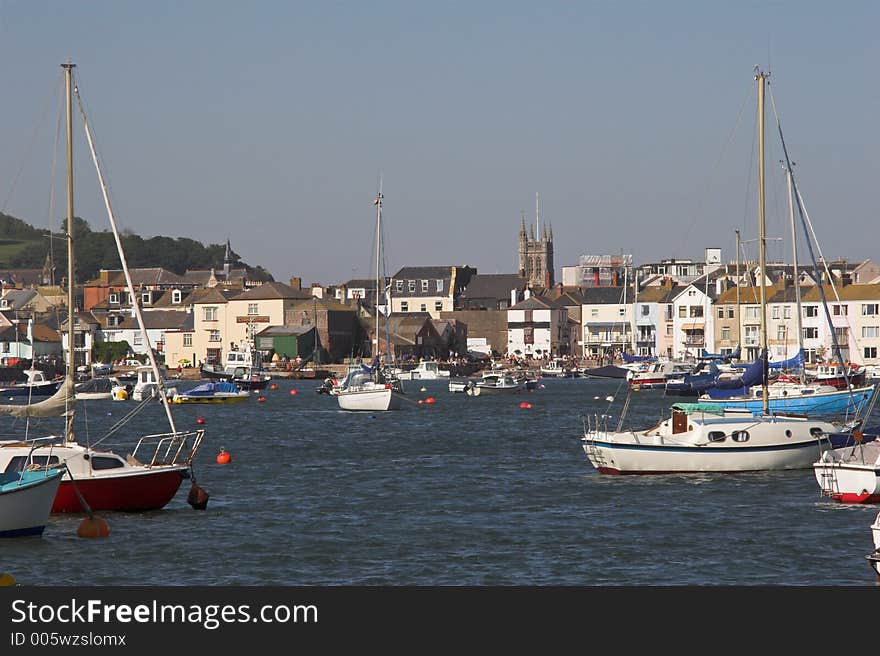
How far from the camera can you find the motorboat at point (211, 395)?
99.9 metres

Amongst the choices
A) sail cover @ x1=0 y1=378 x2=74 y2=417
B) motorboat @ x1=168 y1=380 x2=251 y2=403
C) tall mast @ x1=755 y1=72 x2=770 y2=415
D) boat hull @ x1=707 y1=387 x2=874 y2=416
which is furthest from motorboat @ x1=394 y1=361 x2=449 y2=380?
sail cover @ x1=0 y1=378 x2=74 y2=417

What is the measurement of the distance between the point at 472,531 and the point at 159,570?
804cm

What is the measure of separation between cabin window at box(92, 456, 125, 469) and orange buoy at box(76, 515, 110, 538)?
208 centimetres

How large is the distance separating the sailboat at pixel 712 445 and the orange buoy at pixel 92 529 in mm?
15949

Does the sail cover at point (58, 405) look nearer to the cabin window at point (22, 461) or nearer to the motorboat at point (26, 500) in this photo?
the cabin window at point (22, 461)

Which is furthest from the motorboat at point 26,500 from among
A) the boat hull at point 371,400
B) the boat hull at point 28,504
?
the boat hull at point 371,400

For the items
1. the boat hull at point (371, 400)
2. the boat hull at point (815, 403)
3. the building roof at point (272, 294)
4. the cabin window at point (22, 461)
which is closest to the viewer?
the cabin window at point (22, 461)

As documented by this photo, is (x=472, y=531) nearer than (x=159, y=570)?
No

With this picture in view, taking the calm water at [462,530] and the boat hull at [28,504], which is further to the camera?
the boat hull at [28,504]

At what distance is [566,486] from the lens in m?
42.2

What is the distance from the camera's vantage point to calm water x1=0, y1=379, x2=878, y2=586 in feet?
90.9

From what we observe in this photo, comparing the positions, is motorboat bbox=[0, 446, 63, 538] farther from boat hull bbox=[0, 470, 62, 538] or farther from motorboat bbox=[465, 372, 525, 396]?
motorboat bbox=[465, 372, 525, 396]
